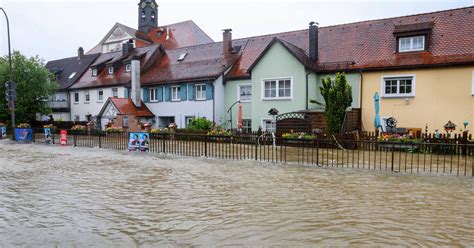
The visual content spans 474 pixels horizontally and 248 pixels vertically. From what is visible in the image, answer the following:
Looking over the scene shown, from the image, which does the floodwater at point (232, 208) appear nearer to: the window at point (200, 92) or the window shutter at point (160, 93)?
the window at point (200, 92)

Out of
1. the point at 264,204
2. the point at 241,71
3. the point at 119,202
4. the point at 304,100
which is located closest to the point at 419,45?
the point at 304,100

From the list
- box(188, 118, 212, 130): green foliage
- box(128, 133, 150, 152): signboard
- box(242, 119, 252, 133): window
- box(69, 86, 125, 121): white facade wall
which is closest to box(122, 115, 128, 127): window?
box(69, 86, 125, 121): white facade wall

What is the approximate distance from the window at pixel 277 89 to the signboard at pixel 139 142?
10.1m

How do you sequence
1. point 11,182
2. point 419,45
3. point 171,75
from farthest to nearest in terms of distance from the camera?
point 171,75, point 419,45, point 11,182

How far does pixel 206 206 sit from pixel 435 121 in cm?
1711

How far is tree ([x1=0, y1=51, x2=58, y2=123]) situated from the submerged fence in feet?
48.9

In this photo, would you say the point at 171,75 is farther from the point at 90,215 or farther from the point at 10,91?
the point at 90,215

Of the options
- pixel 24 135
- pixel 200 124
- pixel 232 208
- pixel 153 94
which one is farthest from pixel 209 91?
pixel 232 208

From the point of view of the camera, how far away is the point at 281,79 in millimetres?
23516

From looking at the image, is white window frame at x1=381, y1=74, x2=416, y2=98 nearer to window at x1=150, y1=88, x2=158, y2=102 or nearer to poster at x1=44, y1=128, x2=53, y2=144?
window at x1=150, y1=88, x2=158, y2=102

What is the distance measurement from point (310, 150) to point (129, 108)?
59.5 feet

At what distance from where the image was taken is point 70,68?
139 ft

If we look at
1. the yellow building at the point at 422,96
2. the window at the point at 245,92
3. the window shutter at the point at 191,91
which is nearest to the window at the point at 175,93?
the window shutter at the point at 191,91

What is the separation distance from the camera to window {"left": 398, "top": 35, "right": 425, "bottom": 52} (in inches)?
824
